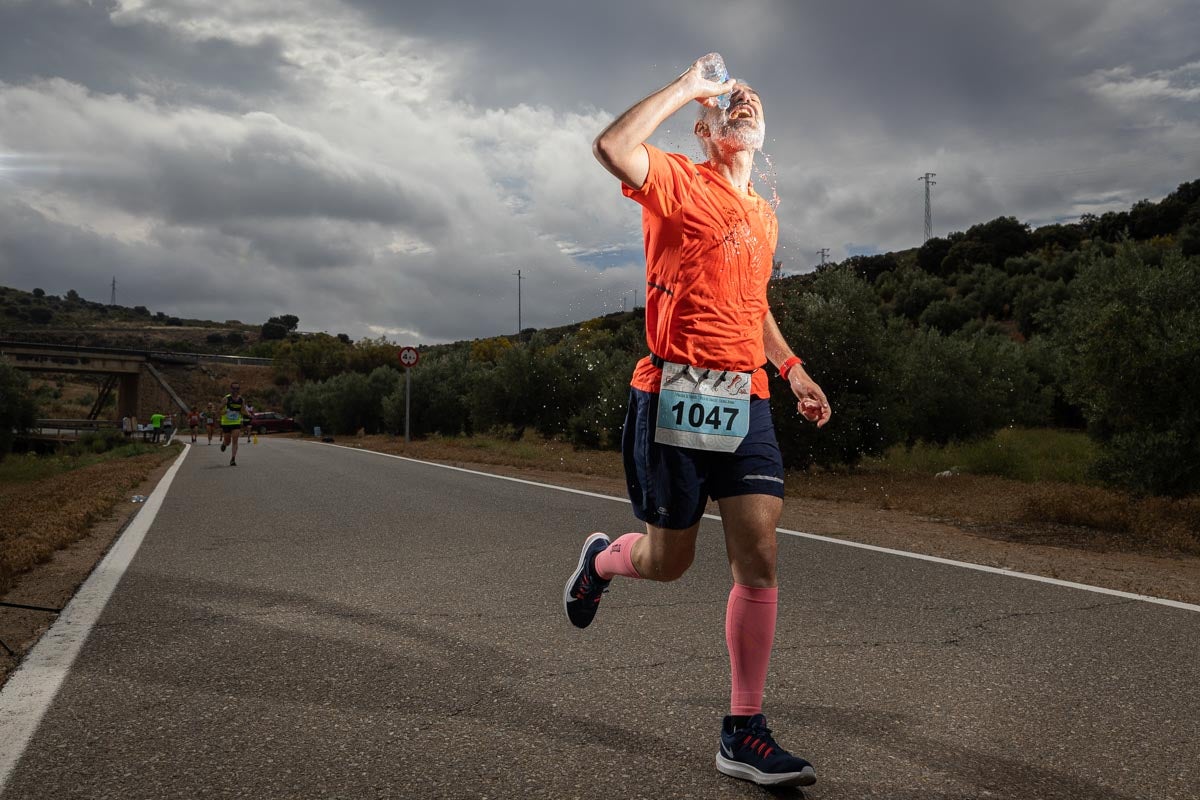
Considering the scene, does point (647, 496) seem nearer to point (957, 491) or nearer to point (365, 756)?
point (365, 756)

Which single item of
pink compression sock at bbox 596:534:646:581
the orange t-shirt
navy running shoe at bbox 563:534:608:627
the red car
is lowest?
the red car

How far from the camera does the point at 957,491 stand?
14.1 metres

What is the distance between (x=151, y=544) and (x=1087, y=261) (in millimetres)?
53338

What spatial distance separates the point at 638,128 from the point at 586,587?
1948 mm

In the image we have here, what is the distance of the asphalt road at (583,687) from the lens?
2.82m

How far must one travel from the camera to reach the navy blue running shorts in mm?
2807

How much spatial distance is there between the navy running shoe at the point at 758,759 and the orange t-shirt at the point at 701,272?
1035 mm

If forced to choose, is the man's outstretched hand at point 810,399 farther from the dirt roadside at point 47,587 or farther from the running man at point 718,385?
the dirt roadside at point 47,587

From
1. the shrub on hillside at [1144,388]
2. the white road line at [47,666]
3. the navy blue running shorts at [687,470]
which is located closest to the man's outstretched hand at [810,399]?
the navy blue running shorts at [687,470]

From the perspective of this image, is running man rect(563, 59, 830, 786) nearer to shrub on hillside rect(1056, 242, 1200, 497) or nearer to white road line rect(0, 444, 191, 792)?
white road line rect(0, 444, 191, 792)

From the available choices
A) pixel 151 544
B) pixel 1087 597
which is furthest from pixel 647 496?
pixel 151 544

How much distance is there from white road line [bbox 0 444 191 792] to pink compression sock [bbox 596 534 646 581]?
2.04 meters

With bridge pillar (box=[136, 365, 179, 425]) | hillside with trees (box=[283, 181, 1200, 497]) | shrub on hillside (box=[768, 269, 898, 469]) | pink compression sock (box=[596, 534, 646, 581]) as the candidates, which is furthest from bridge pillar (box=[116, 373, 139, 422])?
pink compression sock (box=[596, 534, 646, 581])

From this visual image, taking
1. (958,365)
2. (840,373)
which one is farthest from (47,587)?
(958,365)
